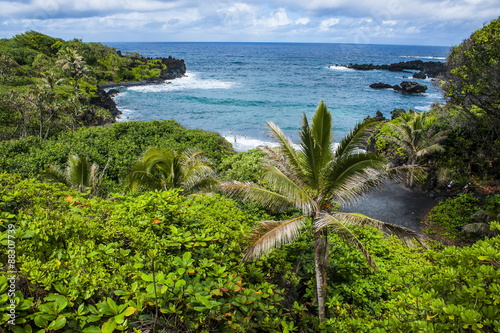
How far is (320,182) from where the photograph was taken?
6.97 meters

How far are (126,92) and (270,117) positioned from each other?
3340 centimetres

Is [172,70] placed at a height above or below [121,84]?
above

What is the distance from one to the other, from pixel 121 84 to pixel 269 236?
68.8 metres

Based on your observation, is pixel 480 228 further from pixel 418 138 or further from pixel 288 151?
pixel 288 151

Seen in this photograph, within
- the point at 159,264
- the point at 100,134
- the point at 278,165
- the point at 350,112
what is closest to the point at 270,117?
the point at 350,112

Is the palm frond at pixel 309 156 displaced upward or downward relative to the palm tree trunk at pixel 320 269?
upward

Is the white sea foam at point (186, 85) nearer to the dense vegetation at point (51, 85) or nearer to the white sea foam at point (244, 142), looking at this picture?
the dense vegetation at point (51, 85)

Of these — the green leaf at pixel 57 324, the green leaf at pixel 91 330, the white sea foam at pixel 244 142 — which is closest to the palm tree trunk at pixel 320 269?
the green leaf at pixel 91 330

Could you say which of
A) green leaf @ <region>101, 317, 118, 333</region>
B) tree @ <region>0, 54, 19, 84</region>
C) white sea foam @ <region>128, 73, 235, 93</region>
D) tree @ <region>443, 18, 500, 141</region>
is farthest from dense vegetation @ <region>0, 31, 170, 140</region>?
tree @ <region>443, 18, 500, 141</region>

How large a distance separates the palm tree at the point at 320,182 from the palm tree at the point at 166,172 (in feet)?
10.9

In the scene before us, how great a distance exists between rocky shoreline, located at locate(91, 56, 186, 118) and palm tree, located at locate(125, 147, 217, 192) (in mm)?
37691

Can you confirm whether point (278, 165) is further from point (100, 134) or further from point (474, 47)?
point (100, 134)

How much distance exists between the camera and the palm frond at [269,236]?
18.7 ft

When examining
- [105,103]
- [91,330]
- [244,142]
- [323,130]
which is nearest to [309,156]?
[323,130]
